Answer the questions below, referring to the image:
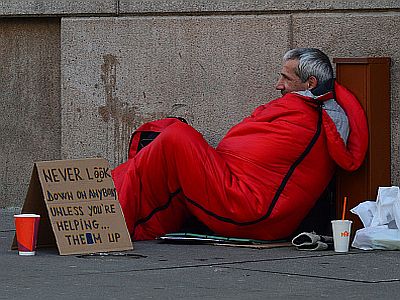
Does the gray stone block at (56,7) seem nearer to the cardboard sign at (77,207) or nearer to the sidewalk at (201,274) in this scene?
the cardboard sign at (77,207)

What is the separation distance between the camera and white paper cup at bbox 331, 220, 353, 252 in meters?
6.95

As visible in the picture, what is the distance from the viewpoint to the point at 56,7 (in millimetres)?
9477

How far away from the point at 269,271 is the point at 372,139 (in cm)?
175

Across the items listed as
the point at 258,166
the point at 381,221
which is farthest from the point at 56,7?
the point at 381,221

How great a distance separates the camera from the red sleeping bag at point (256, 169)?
728 cm

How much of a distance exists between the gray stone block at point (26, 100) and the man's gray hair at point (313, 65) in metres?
2.60

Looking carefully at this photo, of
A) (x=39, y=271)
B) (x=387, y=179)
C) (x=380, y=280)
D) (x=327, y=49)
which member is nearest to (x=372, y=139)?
(x=387, y=179)

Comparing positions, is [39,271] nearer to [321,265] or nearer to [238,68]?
[321,265]

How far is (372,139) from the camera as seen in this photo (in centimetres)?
761

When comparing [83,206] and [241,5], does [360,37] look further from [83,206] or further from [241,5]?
[83,206]

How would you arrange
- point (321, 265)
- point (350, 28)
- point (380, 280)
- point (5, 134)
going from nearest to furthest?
point (380, 280) < point (321, 265) < point (350, 28) < point (5, 134)

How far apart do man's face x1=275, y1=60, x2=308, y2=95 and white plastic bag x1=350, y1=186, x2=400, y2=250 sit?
84cm

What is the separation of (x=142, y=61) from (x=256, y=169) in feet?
6.73

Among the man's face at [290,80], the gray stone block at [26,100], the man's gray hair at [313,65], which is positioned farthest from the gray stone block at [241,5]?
the gray stone block at [26,100]
